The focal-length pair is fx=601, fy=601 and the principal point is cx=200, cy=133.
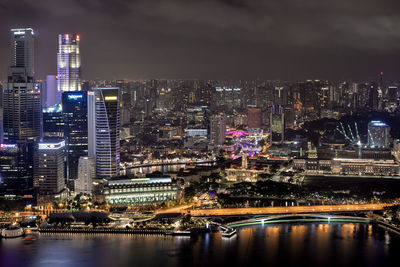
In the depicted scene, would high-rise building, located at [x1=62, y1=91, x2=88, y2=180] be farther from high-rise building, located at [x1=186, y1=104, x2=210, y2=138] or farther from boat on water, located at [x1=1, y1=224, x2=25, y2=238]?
high-rise building, located at [x1=186, y1=104, x2=210, y2=138]

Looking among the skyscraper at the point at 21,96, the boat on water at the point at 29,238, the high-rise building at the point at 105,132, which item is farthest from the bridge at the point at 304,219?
the skyscraper at the point at 21,96

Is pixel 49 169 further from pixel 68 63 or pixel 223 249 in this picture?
pixel 223 249

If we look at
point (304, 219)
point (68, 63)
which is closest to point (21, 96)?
point (68, 63)

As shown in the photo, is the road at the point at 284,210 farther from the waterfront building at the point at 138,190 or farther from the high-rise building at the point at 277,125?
the high-rise building at the point at 277,125

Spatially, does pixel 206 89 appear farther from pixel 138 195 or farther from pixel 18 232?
pixel 18 232

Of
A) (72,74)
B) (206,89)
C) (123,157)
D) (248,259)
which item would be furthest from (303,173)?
(206,89)

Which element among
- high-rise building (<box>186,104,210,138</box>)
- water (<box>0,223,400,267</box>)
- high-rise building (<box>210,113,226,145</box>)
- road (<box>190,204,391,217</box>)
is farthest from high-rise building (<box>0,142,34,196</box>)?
high-rise building (<box>186,104,210,138</box>)
